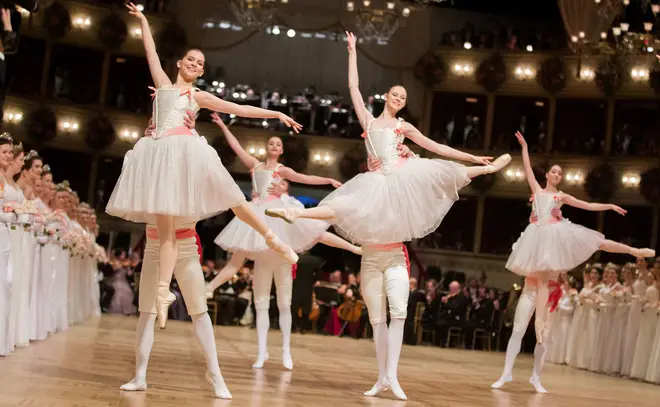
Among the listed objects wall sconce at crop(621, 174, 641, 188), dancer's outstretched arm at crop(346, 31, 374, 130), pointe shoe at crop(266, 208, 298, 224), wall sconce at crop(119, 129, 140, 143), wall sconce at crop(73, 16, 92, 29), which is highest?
wall sconce at crop(73, 16, 92, 29)

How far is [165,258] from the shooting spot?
5691 millimetres

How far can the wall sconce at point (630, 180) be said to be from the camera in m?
25.8

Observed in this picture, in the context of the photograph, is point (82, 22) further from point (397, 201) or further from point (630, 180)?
point (397, 201)

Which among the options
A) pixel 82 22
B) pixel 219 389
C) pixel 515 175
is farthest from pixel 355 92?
pixel 515 175

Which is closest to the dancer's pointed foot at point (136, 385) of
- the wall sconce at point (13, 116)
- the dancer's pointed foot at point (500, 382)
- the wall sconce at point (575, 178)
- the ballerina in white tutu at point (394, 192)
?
the ballerina in white tutu at point (394, 192)

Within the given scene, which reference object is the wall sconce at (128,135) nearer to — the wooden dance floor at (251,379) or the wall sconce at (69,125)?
the wall sconce at (69,125)

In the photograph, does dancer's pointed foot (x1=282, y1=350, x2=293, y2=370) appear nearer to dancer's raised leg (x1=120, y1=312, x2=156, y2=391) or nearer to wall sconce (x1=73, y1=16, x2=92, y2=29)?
dancer's raised leg (x1=120, y1=312, x2=156, y2=391)

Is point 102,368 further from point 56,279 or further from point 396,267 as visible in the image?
point 56,279

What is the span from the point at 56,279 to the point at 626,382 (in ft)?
23.6

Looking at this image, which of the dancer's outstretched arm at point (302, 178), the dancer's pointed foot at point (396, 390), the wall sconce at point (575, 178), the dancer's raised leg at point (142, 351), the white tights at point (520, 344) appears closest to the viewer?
the dancer's raised leg at point (142, 351)

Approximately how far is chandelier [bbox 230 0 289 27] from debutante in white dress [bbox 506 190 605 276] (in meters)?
11.7

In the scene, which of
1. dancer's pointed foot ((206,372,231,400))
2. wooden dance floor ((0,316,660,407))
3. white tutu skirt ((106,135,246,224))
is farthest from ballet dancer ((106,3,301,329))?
wooden dance floor ((0,316,660,407))

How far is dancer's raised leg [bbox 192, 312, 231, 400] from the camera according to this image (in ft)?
19.1

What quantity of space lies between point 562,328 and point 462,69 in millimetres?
12406
